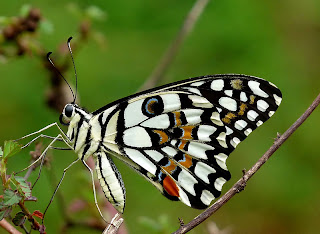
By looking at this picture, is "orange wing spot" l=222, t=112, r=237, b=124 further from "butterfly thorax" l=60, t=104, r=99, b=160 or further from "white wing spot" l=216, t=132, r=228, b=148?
"butterfly thorax" l=60, t=104, r=99, b=160

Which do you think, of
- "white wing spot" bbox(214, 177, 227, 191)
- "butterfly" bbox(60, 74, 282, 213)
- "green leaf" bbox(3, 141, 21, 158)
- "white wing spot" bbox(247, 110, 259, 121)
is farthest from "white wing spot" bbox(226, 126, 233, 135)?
"green leaf" bbox(3, 141, 21, 158)

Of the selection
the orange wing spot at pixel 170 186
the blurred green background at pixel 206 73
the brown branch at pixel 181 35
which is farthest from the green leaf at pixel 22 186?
the blurred green background at pixel 206 73

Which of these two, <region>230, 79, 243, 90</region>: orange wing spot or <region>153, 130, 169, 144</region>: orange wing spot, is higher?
<region>230, 79, 243, 90</region>: orange wing spot

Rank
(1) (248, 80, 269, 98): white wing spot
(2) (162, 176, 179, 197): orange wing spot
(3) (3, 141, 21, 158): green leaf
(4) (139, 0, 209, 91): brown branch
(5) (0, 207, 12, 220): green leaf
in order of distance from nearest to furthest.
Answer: (5) (0, 207, 12, 220): green leaf, (3) (3, 141, 21, 158): green leaf, (1) (248, 80, 269, 98): white wing spot, (2) (162, 176, 179, 197): orange wing spot, (4) (139, 0, 209, 91): brown branch

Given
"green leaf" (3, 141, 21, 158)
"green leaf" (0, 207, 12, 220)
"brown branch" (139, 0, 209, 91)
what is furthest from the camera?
"brown branch" (139, 0, 209, 91)

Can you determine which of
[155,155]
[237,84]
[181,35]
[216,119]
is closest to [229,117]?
[216,119]

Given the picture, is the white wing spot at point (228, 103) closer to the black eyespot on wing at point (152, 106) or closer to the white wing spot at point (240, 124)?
the white wing spot at point (240, 124)

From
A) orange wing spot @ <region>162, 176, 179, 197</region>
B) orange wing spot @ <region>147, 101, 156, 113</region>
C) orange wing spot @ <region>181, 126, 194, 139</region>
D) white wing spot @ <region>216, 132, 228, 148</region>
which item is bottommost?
orange wing spot @ <region>162, 176, 179, 197</region>
